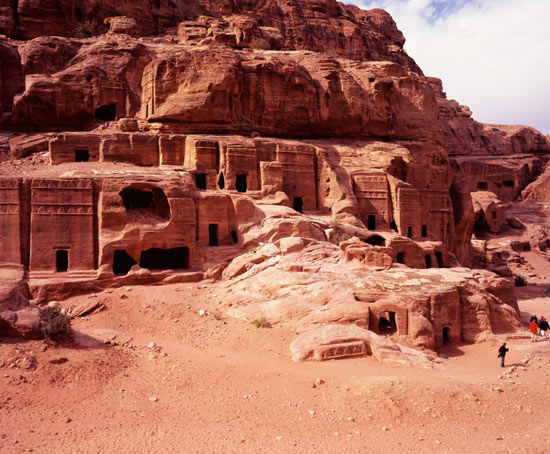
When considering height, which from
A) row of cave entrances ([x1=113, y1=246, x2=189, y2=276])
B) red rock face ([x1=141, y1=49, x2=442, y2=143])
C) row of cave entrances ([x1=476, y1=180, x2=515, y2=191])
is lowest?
row of cave entrances ([x1=113, y1=246, x2=189, y2=276])

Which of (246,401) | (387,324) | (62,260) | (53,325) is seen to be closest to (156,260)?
(62,260)

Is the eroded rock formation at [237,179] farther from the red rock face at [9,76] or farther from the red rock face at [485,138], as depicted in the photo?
the red rock face at [485,138]

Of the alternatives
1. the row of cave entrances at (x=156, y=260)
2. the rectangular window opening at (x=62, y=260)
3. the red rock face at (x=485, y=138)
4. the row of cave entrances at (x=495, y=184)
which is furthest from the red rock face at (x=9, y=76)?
the red rock face at (x=485, y=138)

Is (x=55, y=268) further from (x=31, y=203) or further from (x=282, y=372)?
(x=282, y=372)

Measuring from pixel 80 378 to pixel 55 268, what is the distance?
27.1 feet

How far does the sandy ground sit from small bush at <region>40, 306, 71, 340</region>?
334 mm

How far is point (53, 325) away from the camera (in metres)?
11.6

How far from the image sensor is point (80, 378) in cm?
1049

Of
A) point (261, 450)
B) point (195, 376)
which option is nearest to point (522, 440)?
point (261, 450)

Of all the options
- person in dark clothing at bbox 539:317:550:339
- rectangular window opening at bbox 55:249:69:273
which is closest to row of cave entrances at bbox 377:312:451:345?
person in dark clothing at bbox 539:317:550:339

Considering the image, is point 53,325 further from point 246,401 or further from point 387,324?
point 387,324

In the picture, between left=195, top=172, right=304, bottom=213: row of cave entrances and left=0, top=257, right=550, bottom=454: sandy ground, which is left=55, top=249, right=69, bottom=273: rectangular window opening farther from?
left=195, top=172, right=304, bottom=213: row of cave entrances

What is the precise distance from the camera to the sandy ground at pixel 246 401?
28.2 feet

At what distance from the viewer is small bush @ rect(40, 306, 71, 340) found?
11.6m
